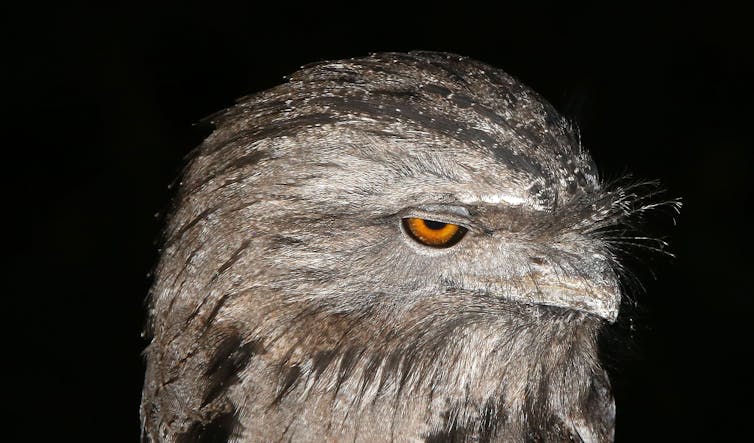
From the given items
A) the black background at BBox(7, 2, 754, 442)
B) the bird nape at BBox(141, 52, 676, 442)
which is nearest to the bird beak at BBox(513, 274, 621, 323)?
the bird nape at BBox(141, 52, 676, 442)

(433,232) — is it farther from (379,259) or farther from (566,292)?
(566,292)

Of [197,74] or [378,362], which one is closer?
[378,362]

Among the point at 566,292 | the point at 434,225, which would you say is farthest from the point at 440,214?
the point at 566,292

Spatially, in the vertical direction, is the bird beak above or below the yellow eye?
below

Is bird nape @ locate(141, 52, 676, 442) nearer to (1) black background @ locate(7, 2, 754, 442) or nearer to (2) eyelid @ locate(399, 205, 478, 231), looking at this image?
(2) eyelid @ locate(399, 205, 478, 231)

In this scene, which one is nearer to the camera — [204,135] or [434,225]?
[434,225]

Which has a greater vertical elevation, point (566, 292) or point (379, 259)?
point (379, 259)

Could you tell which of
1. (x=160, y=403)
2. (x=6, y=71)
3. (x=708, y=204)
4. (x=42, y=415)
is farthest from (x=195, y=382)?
(x=708, y=204)

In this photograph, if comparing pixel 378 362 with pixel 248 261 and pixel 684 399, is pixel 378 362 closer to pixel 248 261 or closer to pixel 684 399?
pixel 248 261
